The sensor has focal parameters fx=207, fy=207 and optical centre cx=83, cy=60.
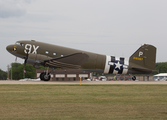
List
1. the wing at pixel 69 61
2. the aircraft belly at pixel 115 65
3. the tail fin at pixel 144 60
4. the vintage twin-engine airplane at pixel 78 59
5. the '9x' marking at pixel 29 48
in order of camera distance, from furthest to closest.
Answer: the tail fin at pixel 144 60 → the aircraft belly at pixel 115 65 → the '9x' marking at pixel 29 48 → the vintage twin-engine airplane at pixel 78 59 → the wing at pixel 69 61

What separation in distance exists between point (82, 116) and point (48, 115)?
3.35ft

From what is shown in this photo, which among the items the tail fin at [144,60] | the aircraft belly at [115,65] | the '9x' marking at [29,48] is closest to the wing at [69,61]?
the '9x' marking at [29,48]

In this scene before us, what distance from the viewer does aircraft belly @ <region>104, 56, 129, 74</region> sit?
2433cm

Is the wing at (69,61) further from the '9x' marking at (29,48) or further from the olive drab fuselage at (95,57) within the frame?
the '9x' marking at (29,48)

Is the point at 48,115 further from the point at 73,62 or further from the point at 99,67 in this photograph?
the point at 99,67

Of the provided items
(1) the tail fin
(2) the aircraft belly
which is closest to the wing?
(2) the aircraft belly

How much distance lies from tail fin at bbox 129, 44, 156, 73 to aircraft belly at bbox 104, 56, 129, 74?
83cm

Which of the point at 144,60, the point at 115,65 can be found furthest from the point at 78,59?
the point at 144,60

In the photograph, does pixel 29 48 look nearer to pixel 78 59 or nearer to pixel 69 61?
pixel 69 61

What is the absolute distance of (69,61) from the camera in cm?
2153

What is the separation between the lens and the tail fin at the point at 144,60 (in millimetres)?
25156

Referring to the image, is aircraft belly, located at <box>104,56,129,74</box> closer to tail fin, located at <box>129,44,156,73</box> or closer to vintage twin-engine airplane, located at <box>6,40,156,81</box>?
vintage twin-engine airplane, located at <box>6,40,156,81</box>

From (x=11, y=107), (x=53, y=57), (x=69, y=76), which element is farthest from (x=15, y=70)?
(x=11, y=107)

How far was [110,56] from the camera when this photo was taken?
24719 mm
